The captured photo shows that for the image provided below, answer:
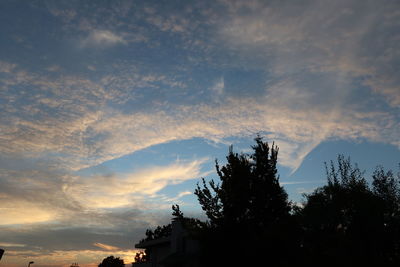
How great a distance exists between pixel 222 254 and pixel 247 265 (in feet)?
4.23

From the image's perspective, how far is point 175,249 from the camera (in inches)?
1208

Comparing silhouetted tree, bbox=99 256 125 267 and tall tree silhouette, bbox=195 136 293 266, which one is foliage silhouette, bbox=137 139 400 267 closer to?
tall tree silhouette, bbox=195 136 293 266

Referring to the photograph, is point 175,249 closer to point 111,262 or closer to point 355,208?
point 355,208

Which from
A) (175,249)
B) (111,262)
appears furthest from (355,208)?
(111,262)

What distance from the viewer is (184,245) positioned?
1183 inches

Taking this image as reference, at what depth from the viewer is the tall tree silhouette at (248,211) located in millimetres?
13438

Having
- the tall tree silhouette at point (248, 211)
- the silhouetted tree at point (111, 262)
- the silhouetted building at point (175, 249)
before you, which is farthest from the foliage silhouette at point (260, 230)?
the silhouetted tree at point (111, 262)

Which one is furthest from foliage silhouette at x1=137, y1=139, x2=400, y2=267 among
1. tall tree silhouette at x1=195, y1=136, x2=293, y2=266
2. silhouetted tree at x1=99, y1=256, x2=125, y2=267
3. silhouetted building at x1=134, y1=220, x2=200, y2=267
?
silhouetted tree at x1=99, y1=256, x2=125, y2=267

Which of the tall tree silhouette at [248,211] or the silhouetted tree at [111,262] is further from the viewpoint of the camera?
the silhouetted tree at [111,262]

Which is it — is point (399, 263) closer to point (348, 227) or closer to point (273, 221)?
point (273, 221)

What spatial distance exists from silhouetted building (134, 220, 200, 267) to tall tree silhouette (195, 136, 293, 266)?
547 cm

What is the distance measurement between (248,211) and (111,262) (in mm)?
94458

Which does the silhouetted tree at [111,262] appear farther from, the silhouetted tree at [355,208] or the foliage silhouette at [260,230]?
the foliage silhouette at [260,230]

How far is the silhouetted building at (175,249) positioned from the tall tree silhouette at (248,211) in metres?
5.47
